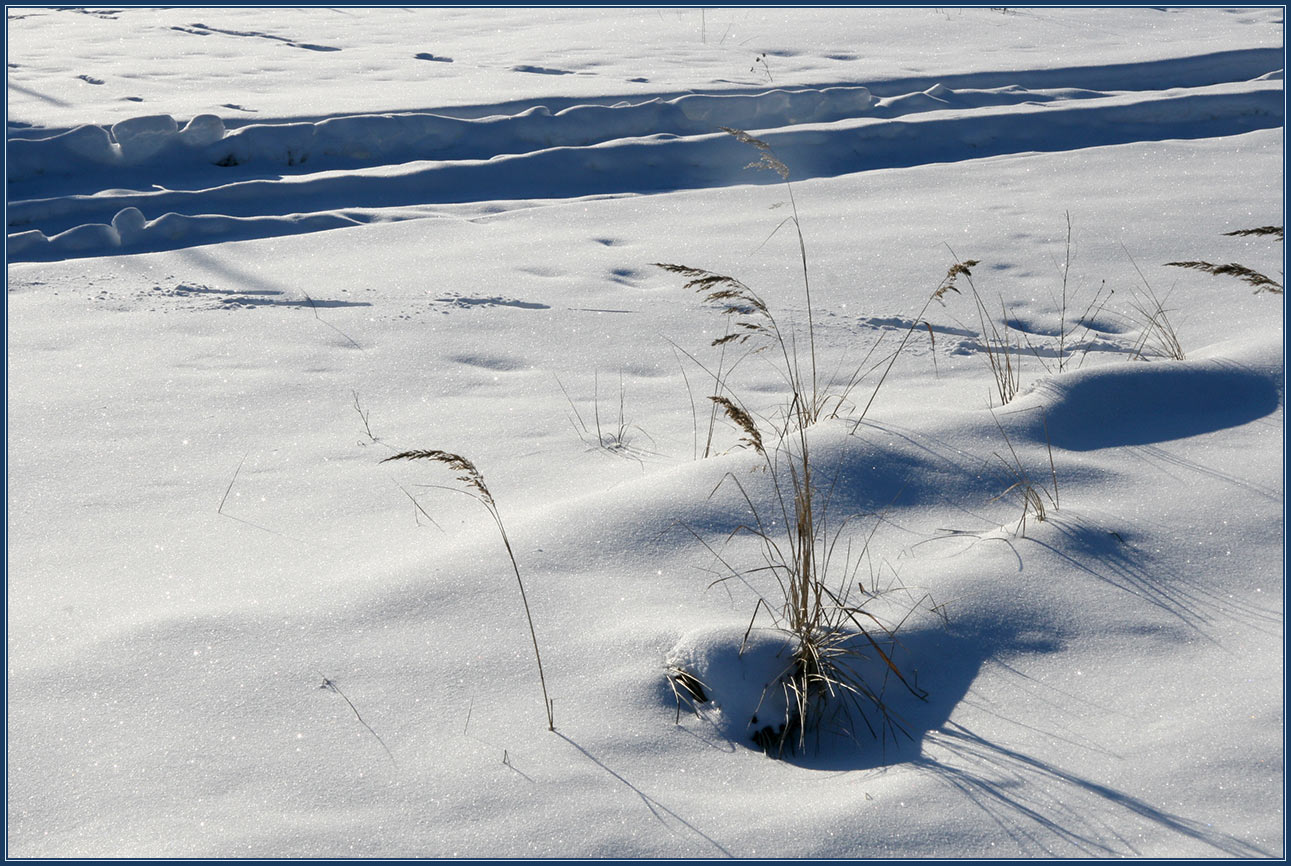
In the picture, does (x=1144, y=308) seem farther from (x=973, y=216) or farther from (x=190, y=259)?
(x=190, y=259)

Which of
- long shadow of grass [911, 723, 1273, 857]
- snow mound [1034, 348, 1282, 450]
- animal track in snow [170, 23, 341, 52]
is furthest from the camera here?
animal track in snow [170, 23, 341, 52]

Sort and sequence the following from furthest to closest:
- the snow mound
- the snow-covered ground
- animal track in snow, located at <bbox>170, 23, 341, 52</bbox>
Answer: animal track in snow, located at <bbox>170, 23, 341, 52</bbox>
the snow mound
the snow-covered ground

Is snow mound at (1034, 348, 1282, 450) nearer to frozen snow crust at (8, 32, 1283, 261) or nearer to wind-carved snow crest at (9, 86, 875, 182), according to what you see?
frozen snow crust at (8, 32, 1283, 261)

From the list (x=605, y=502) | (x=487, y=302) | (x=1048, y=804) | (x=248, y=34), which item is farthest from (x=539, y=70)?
(x=1048, y=804)

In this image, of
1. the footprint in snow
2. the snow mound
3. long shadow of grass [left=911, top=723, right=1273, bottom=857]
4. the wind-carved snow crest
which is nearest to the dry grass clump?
long shadow of grass [left=911, top=723, right=1273, bottom=857]

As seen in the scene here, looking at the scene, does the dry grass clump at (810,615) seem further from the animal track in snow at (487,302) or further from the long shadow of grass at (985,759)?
the animal track in snow at (487,302)

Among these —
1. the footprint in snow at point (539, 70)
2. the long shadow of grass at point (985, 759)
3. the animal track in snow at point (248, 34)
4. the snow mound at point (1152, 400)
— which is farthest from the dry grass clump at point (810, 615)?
the animal track in snow at point (248, 34)

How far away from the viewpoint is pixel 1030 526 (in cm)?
206

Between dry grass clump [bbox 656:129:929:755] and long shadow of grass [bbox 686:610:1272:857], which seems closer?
long shadow of grass [bbox 686:610:1272:857]

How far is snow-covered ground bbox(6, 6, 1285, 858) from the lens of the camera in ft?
4.87

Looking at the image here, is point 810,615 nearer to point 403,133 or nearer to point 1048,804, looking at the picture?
point 1048,804

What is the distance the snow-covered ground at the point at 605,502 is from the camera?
148cm

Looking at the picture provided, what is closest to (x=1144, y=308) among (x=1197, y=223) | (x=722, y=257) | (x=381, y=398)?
(x=1197, y=223)

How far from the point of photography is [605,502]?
2.14 meters
